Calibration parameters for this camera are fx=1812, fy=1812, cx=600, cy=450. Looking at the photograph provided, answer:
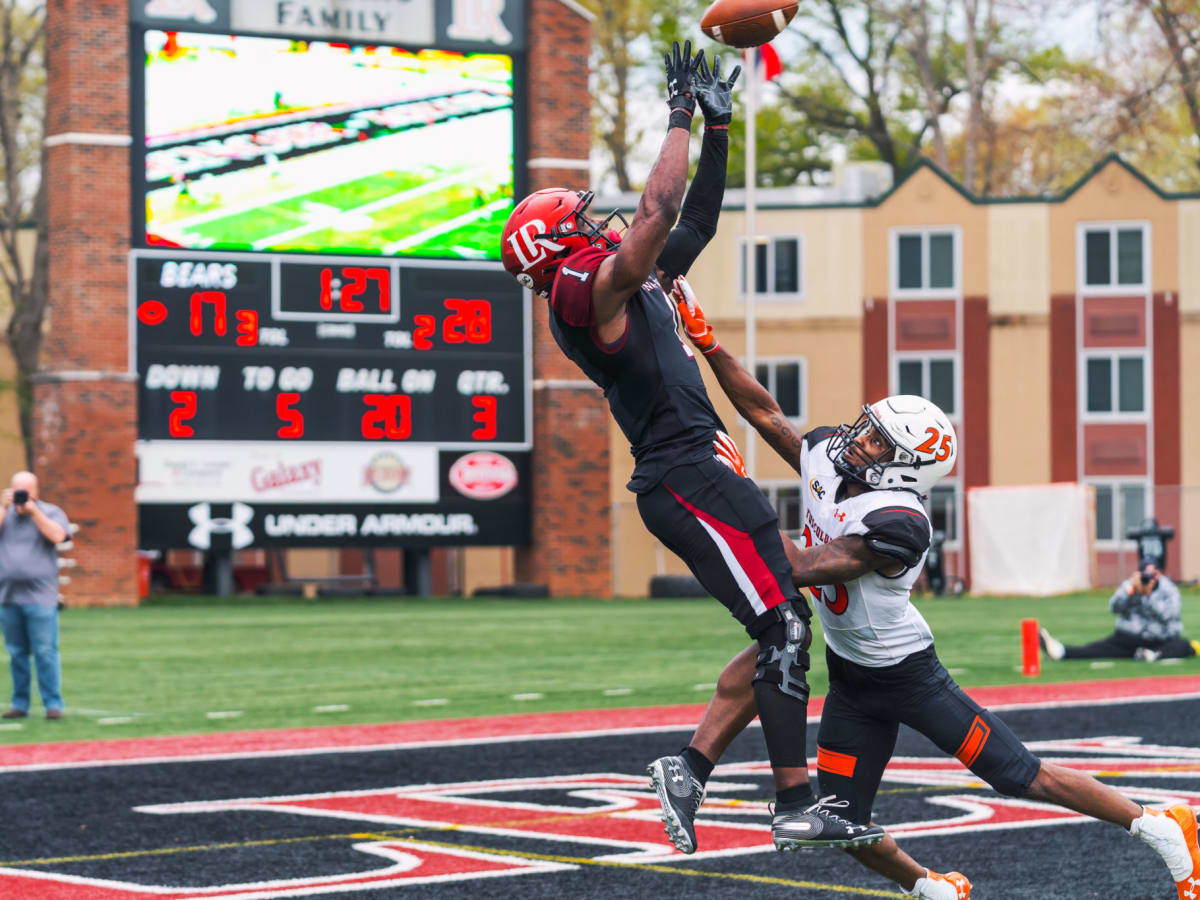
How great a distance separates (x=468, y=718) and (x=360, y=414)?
1584 cm

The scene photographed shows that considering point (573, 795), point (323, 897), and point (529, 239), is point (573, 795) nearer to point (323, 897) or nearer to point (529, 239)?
point (323, 897)

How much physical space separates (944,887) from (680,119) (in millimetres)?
2823

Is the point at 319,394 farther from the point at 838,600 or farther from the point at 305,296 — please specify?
the point at 838,600

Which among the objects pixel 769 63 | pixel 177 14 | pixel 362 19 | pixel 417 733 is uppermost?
pixel 362 19

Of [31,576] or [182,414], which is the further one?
[182,414]

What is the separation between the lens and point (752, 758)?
1218 centimetres

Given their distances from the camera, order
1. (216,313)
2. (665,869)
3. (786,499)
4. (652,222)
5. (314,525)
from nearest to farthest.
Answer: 1. (652,222)
2. (665,869)
3. (216,313)
4. (314,525)
5. (786,499)

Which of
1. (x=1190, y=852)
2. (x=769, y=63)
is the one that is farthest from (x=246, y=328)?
(x=1190, y=852)

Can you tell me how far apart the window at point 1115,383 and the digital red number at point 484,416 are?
1767 cm

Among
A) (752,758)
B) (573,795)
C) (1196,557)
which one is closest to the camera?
(573,795)

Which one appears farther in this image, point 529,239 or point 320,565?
point 320,565

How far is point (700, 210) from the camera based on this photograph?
6.37m

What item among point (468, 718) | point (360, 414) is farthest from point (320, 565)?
point (468, 718)

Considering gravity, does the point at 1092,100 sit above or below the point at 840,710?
above
